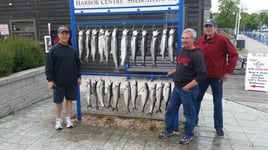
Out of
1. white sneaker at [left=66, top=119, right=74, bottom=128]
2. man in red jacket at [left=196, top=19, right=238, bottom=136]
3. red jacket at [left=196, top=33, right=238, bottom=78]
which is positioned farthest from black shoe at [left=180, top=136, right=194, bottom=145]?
white sneaker at [left=66, top=119, right=74, bottom=128]

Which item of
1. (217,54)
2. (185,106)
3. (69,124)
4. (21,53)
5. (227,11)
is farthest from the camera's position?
(227,11)

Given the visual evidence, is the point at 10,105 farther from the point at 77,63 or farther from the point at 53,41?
the point at 53,41

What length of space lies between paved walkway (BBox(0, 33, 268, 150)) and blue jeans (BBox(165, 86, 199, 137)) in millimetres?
290

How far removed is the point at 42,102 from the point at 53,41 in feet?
7.71

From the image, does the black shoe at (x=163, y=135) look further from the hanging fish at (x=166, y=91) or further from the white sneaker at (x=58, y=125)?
the white sneaker at (x=58, y=125)

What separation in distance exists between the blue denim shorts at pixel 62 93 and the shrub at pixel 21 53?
192cm

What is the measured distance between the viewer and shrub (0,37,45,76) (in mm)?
5792

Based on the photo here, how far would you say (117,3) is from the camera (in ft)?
14.5

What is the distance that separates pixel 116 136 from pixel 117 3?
8.01ft

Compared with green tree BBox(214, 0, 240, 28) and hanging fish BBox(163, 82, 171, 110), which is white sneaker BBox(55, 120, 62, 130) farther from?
green tree BBox(214, 0, 240, 28)

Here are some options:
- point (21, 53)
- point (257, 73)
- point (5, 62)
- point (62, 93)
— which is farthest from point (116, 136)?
point (257, 73)

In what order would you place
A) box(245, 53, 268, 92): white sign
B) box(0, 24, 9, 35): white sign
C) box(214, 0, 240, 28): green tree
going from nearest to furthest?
box(245, 53, 268, 92): white sign < box(0, 24, 9, 35): white sign < box(214, 0, 240, 28): green tree

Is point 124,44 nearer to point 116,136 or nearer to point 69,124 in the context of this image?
point 116,136

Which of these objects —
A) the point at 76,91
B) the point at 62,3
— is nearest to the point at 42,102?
the point at 76,91
